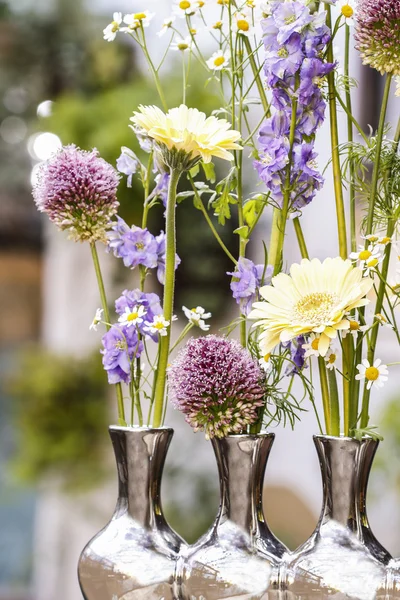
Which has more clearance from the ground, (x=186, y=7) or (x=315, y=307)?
(x=186, y=7)

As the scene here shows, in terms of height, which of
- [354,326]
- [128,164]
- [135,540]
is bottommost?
[135,540]

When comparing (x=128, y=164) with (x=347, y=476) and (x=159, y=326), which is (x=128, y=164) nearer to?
(x=159, y=326)

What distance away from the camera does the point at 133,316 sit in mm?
444

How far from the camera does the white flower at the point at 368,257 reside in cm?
40

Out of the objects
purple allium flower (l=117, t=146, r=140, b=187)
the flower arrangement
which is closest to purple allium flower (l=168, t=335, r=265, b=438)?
the flower arrangement

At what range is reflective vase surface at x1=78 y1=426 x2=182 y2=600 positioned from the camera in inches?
16.7

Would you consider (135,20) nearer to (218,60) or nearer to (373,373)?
(218,60)

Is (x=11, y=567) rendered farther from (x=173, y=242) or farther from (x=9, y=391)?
(x=173, y=242)

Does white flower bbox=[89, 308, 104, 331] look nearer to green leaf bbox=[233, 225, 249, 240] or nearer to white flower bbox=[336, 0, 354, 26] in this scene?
green leaf bbox=[233, 225, 249, 240]

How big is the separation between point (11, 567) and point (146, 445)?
2159 millimetres

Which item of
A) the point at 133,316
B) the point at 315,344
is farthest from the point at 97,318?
the point at 315,344

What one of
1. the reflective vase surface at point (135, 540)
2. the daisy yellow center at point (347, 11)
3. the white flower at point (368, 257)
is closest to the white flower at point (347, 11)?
the daisy yellow center at point (347, 11)

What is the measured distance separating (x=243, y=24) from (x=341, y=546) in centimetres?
28

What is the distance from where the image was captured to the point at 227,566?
0.41 meters
